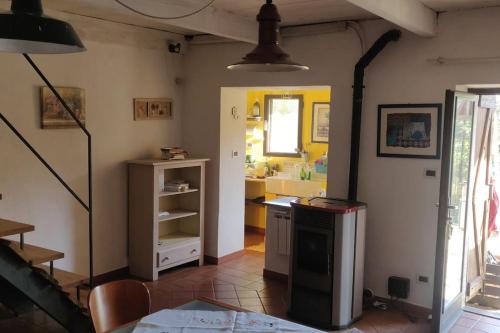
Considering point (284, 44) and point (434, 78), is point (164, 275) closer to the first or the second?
point (284, 44)

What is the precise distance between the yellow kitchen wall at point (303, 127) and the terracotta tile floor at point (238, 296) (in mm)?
1751

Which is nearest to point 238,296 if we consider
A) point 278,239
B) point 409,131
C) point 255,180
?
point 278,239

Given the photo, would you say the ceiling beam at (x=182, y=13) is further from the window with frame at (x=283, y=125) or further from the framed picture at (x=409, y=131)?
the window with frame at (x=283, y=125)

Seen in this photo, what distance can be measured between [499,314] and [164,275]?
3280 mm

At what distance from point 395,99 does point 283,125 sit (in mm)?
3066

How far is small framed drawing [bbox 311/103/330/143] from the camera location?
699cm

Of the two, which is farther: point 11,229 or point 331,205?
point 331,205

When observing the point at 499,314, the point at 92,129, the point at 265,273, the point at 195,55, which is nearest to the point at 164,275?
the point at 265,273

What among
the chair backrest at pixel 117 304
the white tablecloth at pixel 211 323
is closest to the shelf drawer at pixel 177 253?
the chair backrest at pixel 117 304

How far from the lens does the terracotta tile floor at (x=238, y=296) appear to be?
409cm

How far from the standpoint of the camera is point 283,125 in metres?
7.39

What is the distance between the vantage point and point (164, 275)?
538cm

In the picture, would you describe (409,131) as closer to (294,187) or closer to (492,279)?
(492,279)

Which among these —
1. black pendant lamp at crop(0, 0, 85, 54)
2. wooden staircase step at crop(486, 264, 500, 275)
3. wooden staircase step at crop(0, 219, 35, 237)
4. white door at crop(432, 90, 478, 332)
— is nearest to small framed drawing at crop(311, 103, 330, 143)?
wooden staircase step at crop(486, 264, 500, 275)
